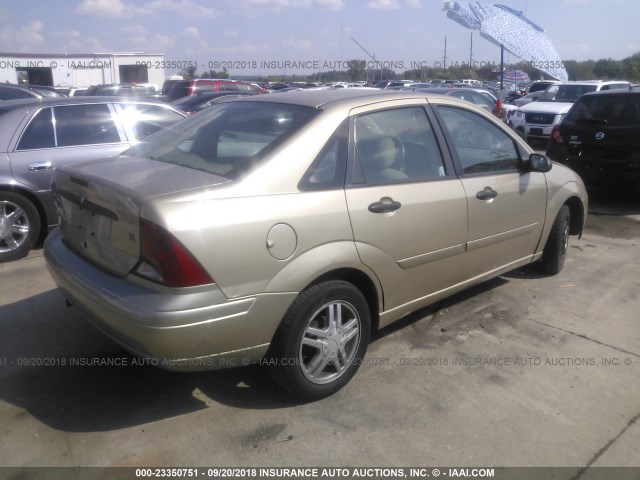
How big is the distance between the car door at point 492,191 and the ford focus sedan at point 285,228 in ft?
0.06

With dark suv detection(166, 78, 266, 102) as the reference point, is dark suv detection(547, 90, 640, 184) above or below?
below

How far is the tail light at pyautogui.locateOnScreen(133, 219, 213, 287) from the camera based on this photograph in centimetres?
251

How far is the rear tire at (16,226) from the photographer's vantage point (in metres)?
5.38

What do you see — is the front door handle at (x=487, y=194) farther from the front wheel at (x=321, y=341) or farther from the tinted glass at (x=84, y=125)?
the tinted glass at (x=84, y=125)

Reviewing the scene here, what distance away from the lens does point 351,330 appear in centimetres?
322

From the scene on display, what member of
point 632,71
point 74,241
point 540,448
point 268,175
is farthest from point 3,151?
point 632,71

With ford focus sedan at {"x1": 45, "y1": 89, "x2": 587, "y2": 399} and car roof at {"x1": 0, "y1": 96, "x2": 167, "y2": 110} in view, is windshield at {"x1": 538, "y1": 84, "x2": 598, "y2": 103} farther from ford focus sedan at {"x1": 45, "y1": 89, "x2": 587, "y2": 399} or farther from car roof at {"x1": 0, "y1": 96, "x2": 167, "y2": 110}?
ford focus sedan at {"x1": 45, "y1": 89, "x2": 587, "y2": 399}

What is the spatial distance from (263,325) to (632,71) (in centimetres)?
5034

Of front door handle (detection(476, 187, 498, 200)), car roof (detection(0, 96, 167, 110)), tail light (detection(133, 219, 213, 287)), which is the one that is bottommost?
tail light (detection(133, 219, 213, 287))

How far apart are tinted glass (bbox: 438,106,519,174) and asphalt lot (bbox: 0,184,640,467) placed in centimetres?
115

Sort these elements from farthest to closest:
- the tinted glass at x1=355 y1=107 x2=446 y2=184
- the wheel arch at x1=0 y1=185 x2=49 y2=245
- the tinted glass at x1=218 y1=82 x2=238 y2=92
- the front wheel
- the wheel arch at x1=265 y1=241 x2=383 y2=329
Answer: the tinted glass at x1=218 y1=82 x2=238 y2=92 < the wheel arch at x1=0 y1=185 x2=49 y2=245 < the tinted glass at x1=355 y1=107 x2=446 y2=184 < the front wheel < the wheel arch at x1=265 y1=241 x2=383 y2=329

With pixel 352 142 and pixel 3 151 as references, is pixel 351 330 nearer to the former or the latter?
pixel 352 142

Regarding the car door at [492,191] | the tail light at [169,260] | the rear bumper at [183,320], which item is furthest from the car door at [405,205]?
the tail light at [169,260]

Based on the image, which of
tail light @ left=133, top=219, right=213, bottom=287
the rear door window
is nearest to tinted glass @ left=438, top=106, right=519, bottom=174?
tail light @ left=133, top=219, right=213, bottom=287
